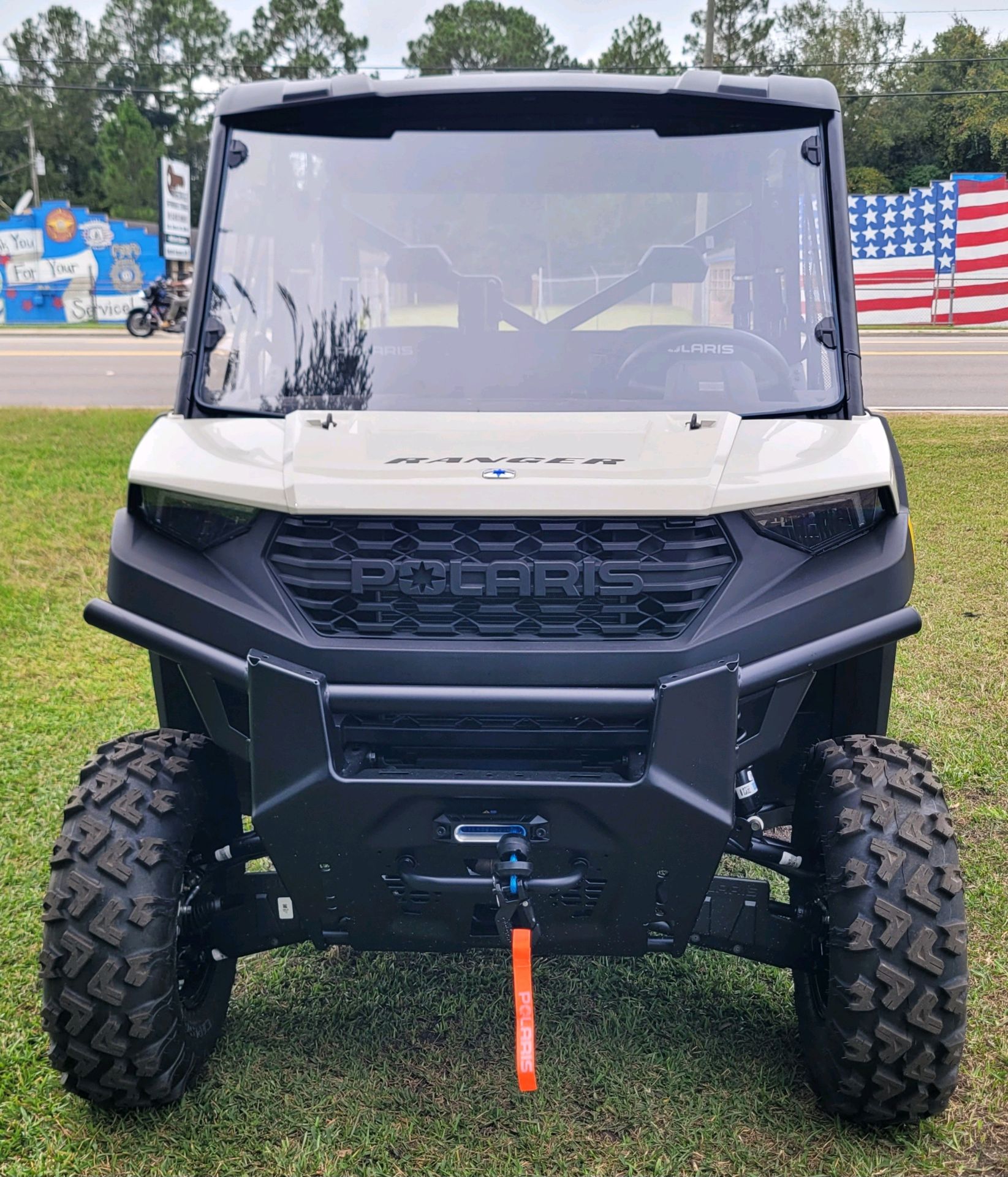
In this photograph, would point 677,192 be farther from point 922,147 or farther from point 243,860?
point 922,147

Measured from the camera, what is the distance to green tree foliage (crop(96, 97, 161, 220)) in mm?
63438

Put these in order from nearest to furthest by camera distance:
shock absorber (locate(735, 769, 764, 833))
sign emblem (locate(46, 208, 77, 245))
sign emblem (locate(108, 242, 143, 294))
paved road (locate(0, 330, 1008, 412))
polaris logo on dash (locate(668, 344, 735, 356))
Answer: shock absorber (locate(735, 769, 764, 833)) → polaris logo on dash (locate(668, 344, 735, 356)) → paved road (locate(0, 330, 1008, 412)) → sign emblem (locate(46, 208, 77, 245)) → sign emblem (locate(108, 242, 143, 294))

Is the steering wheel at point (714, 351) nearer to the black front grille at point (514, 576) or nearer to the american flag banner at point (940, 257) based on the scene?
the black front grille at point (514, 576)

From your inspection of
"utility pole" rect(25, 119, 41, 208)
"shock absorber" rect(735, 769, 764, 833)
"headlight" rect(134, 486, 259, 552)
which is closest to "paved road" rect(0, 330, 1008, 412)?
"shock absorber" rect(735, 769, 764, 833)

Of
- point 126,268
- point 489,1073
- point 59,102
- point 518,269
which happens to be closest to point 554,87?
point 518,269

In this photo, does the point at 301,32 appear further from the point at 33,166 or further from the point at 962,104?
the point at 962,104

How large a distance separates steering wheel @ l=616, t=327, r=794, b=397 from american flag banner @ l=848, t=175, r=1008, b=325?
26424mm

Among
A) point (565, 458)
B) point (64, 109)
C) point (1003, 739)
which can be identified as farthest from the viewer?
point (64, 109)

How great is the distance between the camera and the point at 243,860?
291 centimetres

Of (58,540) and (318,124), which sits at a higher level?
(318,124)

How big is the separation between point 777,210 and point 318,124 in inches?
47.1

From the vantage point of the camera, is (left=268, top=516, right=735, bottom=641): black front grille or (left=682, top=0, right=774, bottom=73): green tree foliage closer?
(left=268, top=516, right=735, bottom=641): black front grille

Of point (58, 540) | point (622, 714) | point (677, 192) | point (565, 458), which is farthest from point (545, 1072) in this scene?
point (58, 540)

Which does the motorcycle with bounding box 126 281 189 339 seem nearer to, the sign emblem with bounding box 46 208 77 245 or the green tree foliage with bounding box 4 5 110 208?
the sign emblem with bounding box 46 208 77 245
